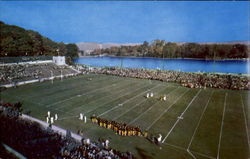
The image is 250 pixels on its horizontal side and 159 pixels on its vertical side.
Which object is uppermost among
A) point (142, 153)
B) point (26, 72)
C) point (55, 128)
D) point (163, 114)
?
point (26, 72)

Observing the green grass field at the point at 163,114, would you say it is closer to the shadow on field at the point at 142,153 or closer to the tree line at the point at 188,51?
the shadow on field at the point at 142,153

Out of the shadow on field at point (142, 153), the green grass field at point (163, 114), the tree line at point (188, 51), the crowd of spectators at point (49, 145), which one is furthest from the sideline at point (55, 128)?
the tree line at point (188, 51)

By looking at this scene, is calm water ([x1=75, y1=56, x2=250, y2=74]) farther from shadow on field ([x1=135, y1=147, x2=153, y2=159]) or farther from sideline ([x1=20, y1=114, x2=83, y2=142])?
shadow on field ([x1=135, y1=147, x2=153, y2=159])

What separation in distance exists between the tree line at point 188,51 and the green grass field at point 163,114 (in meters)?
69.1

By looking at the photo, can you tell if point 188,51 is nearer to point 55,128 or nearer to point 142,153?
point 55,128

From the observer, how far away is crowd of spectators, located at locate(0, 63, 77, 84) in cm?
3791

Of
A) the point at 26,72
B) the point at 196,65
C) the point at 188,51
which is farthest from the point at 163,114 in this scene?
the point at 188,51

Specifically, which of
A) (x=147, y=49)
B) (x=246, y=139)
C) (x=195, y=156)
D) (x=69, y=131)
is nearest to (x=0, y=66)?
(x=69, y=131)

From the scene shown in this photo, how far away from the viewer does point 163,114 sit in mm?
21750

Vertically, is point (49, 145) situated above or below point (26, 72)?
below

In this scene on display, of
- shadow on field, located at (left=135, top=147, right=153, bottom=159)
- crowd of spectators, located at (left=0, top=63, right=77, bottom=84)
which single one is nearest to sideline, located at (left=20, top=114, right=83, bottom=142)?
shadow on field, located at (left=135, top=147, right=153, bottom=159)

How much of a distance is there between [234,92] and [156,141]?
24.6 metres

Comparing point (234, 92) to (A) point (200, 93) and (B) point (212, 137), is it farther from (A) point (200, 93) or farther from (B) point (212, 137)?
(B) point (212, 137)

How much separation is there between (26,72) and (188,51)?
10185cm
